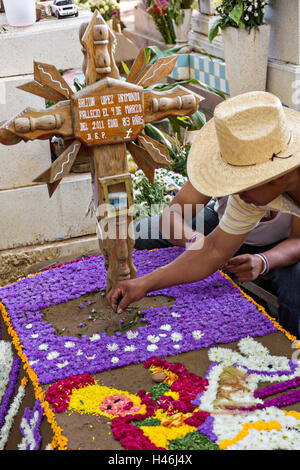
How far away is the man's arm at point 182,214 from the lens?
2373mm

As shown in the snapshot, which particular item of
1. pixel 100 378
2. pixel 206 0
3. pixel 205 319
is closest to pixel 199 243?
pixel 205 319

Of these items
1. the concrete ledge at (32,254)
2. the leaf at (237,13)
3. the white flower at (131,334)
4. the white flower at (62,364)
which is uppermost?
the leaf at (237,13)

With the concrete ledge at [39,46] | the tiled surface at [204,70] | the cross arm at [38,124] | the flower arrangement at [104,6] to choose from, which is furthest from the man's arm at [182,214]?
the flower arrangement at [104,6]

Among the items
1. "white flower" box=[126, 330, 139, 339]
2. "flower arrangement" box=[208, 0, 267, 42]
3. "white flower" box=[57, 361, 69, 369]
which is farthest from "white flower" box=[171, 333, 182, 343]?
"flower arrangement" box=[208, 0, 267, 42]

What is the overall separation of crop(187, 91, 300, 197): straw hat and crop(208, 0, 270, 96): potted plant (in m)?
2.92

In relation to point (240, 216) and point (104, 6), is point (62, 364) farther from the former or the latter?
point (104, 6)

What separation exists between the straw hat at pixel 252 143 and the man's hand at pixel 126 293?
43 cm

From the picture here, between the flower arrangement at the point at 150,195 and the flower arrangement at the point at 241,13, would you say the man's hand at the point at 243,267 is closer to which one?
the flower arrangement at the point at 150,195

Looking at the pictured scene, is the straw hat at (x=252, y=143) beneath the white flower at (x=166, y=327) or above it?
above

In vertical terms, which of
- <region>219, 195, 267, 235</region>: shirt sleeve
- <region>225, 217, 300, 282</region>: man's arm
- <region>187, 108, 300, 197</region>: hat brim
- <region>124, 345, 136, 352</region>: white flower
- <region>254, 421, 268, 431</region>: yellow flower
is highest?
<region>187, 108, 300, 197</region>: hat brim

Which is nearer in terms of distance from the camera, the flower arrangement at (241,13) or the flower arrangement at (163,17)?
the flower arrangement at (241,13)

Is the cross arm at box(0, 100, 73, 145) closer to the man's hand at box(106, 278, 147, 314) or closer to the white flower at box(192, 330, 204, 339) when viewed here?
the man's hand at box(106, 278, 147, 314)

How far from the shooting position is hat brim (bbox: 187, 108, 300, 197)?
1.50 metres

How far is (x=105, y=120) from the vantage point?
5.56 feet
